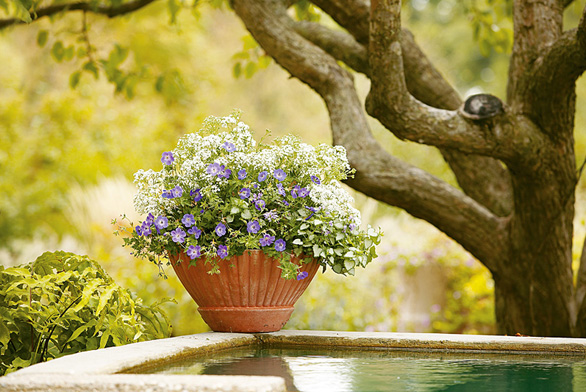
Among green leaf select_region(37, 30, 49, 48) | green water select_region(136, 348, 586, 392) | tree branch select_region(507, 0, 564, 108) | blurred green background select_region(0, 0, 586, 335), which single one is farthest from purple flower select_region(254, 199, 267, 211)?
green leaf select_region(37, 30, 49, 48)

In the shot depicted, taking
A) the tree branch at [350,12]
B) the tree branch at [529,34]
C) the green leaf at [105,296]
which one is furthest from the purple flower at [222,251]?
the tree branch at [350,12]

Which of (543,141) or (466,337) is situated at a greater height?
(543,141)

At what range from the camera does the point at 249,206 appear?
2174 millimetres

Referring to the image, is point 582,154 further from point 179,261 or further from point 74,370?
point 74,370

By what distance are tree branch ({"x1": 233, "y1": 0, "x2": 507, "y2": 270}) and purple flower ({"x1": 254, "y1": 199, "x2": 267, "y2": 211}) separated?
1.07 meters

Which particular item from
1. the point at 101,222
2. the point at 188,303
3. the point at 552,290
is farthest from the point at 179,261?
the point at 101,222

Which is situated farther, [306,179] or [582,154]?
[582,154]

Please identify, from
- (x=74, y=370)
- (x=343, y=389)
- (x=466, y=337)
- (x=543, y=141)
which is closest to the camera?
(x=74, y=370)

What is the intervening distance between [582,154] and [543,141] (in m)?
9.95

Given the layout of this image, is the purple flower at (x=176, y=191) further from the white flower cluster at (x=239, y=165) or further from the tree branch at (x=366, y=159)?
the tree branch at (x=366, y=159)

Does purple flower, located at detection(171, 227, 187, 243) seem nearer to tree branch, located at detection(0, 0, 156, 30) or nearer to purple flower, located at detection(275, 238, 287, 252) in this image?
purple flower, located at detection(275, 238, 287, 252)

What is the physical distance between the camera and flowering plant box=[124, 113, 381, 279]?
6.99ft

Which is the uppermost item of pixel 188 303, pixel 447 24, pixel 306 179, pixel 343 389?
pixel 447 24

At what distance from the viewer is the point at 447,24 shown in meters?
18.5
